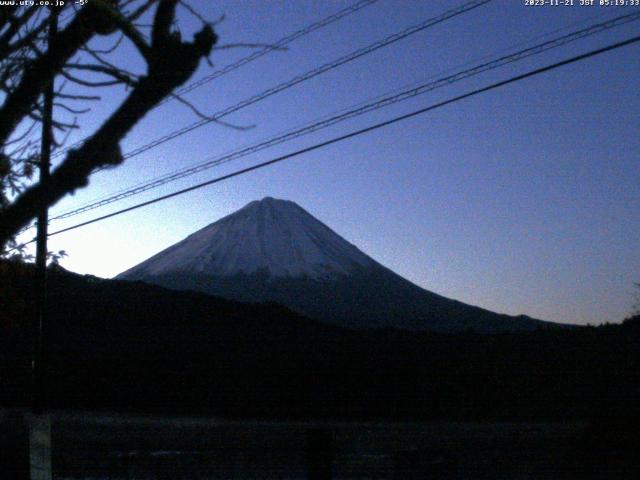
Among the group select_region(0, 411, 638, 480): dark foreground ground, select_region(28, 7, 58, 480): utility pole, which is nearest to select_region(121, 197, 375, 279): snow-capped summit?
select_region(28, 7, 58, 480): utility pole

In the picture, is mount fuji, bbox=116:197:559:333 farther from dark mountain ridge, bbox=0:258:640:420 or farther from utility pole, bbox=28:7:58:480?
utility pole, bbox=28:7:58:480

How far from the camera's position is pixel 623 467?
20.5 feet

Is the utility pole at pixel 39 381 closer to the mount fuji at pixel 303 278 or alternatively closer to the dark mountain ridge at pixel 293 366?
the dark mountain ridge at pixel 293 366

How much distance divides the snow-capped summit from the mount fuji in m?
0.06

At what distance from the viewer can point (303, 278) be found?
207ft

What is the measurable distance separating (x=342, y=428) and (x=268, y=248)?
60.5 meters

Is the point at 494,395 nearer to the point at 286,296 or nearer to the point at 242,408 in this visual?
the point at 242,408

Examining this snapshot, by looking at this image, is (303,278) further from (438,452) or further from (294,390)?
(438,452)

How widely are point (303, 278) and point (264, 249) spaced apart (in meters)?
4.39

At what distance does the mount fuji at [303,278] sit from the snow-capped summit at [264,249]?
2.6 inches

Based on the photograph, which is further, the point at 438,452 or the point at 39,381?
the point at 39,381

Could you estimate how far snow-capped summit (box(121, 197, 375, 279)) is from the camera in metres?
63.6

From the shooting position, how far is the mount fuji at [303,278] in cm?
5722

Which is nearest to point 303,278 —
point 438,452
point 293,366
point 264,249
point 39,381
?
point 264,249
